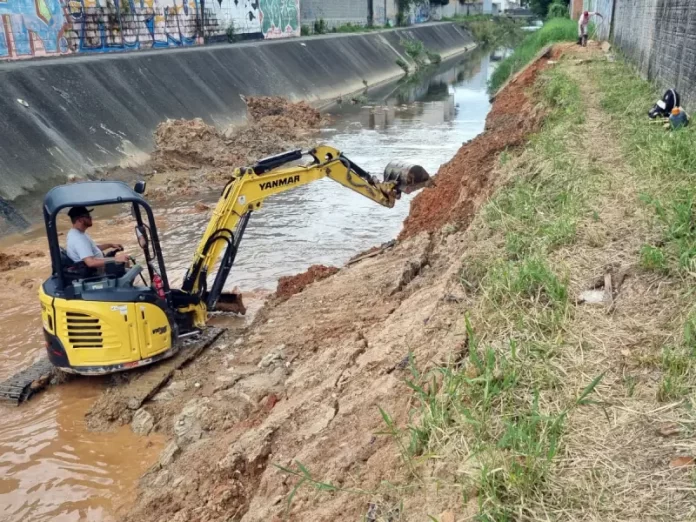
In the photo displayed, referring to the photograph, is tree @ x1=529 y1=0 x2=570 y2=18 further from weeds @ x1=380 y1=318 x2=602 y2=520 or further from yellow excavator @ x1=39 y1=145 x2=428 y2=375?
weeds @ x1=380 y1=318 x2=602 y2=520

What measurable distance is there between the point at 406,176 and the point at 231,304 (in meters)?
3.45

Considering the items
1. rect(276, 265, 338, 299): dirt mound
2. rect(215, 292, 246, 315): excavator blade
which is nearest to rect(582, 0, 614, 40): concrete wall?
rect(276, 265, 338, 299): dirt mound

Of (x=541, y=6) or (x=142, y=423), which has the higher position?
(x=541, y=6)

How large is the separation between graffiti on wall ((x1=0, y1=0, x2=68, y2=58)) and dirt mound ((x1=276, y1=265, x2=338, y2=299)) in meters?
16.1

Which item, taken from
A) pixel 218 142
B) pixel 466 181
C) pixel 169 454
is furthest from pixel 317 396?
pixel 218 142

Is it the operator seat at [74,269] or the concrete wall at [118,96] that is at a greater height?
the concrete wall at [118,96]

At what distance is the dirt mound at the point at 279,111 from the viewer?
86.7ft

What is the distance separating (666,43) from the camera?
14.4 meters

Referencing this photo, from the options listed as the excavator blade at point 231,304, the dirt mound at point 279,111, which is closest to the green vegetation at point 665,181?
the excavator blade at point 231,304

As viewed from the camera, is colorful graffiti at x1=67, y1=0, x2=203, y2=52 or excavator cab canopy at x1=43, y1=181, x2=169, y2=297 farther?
colorful graffiti at x1=67, y1=0, x2=203, y2=52

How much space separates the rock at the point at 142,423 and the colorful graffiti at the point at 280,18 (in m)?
34.9

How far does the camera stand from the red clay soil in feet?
34.8

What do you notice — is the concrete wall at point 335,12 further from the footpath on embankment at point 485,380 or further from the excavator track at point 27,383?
the excavator track at point 27,383

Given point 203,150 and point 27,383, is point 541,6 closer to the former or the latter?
point 203,150
